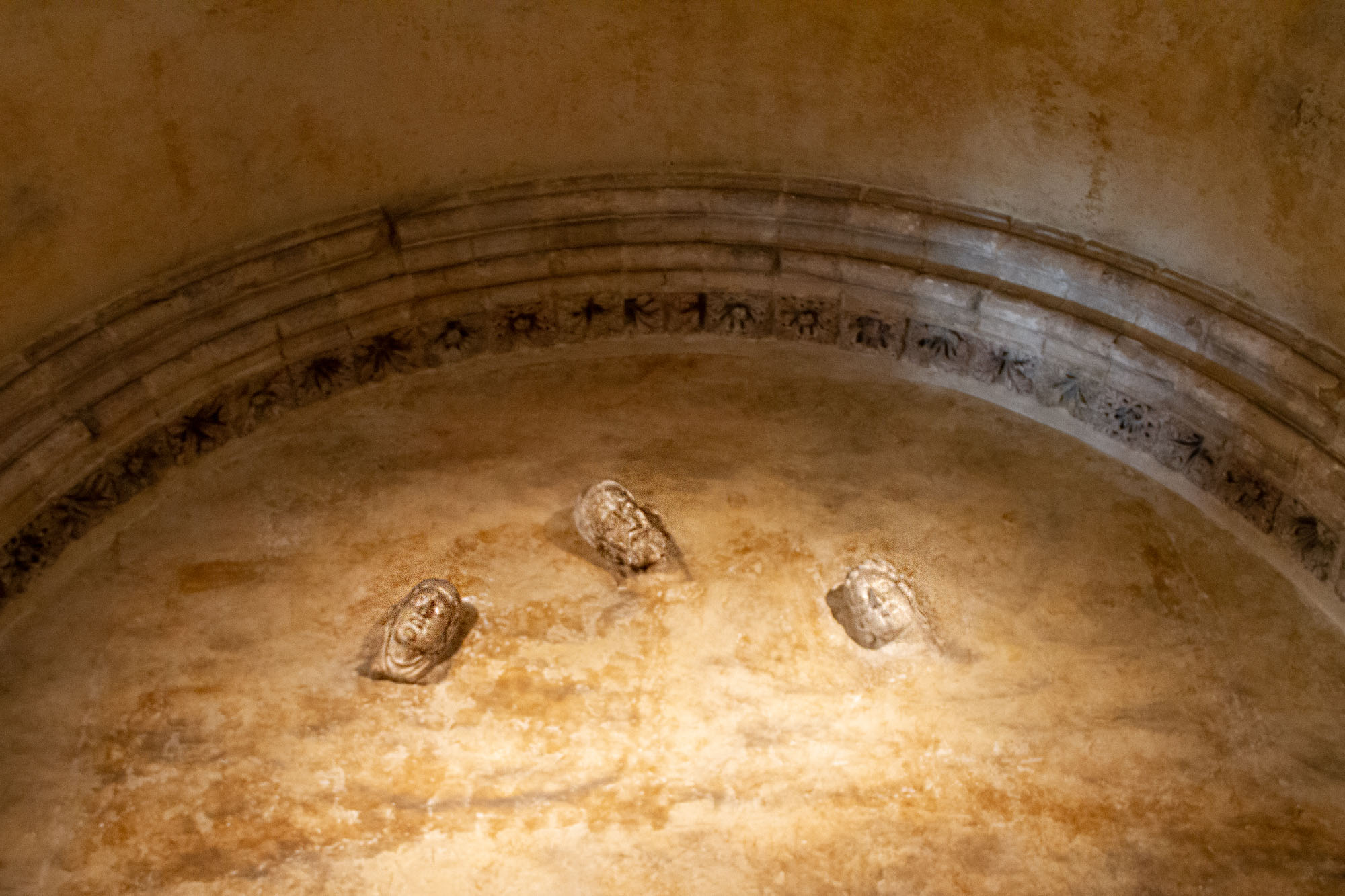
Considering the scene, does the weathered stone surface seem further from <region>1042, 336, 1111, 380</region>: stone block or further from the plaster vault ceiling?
<region>1042, 336, 1111, 380</region>: stone block

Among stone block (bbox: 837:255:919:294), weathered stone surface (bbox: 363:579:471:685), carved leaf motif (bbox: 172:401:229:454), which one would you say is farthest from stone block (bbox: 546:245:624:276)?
weathered stone surface (bbox: 363:579:471:685)

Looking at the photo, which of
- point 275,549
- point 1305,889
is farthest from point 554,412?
point 1305,889

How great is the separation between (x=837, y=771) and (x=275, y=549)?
239cm

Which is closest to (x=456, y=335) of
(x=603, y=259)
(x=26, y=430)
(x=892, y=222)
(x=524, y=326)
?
(x=524, y=326)

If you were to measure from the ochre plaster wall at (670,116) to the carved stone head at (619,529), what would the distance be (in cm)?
173

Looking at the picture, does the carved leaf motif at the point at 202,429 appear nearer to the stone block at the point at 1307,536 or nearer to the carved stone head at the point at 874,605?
the carved stone head at the point at 874,605

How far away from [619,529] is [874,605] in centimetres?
103

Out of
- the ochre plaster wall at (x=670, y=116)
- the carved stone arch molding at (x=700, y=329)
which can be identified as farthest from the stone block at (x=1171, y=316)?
the ochre plaster wall at (x=670, y=116)

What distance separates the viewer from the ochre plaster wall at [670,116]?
→ 17.5 feet

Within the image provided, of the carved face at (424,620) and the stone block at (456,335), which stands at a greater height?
the stone block at (456,335)

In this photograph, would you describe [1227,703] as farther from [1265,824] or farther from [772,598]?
[772,598]

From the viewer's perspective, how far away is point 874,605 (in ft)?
16.9

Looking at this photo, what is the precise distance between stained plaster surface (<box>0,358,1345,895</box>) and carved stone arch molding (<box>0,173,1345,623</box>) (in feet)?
0.60

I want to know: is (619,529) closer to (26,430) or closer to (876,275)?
(876,275)
